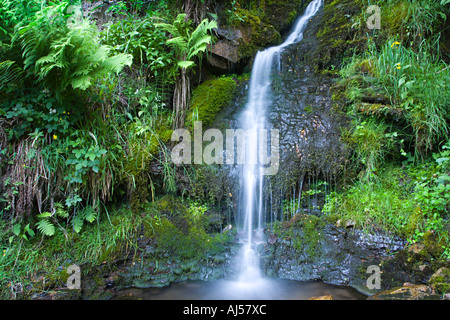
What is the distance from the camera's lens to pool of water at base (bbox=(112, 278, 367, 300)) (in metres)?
2.97

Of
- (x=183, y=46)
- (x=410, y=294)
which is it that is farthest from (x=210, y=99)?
(x=410, y=294)

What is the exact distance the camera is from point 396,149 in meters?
3.89

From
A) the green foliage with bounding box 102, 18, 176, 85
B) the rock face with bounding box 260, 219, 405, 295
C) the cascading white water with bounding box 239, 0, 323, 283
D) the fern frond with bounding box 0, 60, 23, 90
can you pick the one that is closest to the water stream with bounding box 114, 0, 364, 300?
the cascading white water with bounding box 239, 0, 323, 283

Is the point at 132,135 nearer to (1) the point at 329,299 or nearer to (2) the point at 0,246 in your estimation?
(2) the point at 0,246

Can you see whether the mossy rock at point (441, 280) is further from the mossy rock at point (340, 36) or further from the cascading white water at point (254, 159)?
the mossy rock at point (340, 36)

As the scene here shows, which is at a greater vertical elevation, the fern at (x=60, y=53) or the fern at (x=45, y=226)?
the fern at (x=60, y=53)

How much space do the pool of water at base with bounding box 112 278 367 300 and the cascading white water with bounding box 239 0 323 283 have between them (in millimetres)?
205

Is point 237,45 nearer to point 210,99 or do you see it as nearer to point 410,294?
point 210,99

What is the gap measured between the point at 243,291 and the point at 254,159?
1.90 meters

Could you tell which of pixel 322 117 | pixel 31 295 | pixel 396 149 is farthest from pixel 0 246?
pixel 396 149

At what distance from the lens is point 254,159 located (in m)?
4.27

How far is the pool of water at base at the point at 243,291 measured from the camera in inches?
117

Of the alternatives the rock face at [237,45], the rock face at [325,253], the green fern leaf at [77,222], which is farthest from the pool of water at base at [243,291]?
the rock face at [237,45]

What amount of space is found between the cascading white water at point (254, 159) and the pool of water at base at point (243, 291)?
20 cm
